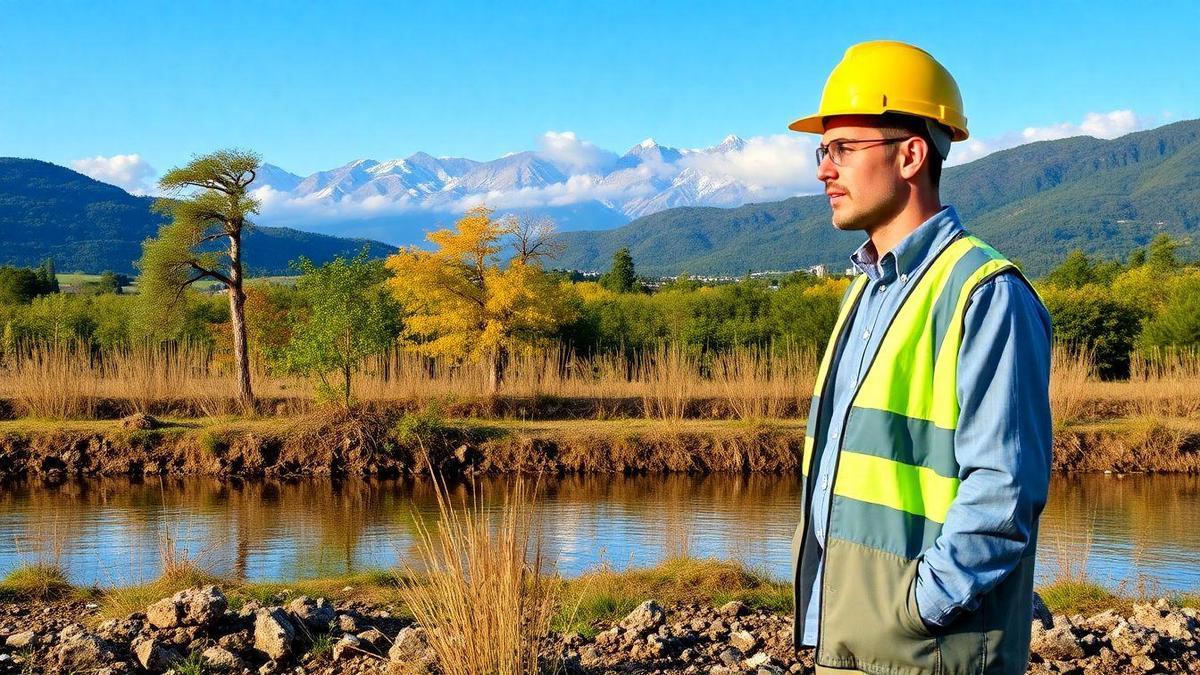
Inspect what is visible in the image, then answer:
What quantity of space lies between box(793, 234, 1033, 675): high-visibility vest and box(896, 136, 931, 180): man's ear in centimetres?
18

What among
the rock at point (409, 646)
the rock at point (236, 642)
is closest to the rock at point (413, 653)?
the rock at point (409, 646)

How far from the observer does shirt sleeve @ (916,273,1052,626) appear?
66.1 inches

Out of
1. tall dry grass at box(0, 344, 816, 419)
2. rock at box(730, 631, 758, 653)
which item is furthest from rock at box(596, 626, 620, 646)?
tall dry grass at box(0, 344, 816, 419)

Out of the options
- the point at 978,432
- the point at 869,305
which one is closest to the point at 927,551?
the point at 978,432

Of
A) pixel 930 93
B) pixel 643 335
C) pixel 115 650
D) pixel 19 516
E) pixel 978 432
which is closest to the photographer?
pixel 978 432

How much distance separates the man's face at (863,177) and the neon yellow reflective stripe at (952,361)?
281mm

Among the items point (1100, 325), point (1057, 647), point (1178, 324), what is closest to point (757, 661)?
point (1057, 647)

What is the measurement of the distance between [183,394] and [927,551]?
16.0 metres

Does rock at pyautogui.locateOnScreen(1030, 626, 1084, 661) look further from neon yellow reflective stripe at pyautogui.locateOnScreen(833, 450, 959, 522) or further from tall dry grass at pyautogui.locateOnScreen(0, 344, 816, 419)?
tall dry grass at pyautogui.locateOnScreen(0, 344, 816, 419)

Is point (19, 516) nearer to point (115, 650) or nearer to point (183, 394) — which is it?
point (183, 394)

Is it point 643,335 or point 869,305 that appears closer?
point 869,305

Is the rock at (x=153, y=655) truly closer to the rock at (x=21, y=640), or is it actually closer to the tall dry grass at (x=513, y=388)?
the rock at (x=21, y=640)

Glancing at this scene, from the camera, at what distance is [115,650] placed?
14.4 feet

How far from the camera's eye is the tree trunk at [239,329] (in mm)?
16078
